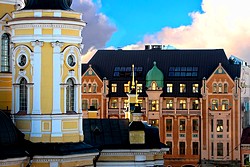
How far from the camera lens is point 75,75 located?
3744 cm

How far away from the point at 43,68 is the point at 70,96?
80.8 inches

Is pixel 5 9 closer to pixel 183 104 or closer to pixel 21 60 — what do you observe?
pixel 21 60

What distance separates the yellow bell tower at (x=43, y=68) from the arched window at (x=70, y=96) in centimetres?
35

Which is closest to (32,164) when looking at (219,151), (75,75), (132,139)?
(75,75)

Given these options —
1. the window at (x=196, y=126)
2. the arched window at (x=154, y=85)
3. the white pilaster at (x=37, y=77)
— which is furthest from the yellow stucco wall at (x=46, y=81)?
the arched window at (x=154, y=85)

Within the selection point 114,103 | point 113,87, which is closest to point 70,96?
point 114,103

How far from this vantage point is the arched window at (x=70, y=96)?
37281 mm

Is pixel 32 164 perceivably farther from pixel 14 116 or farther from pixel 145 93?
pixel 145 93

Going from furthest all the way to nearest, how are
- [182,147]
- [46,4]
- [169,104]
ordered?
1. [169,104]
2. [182,147]
3. [46,4]

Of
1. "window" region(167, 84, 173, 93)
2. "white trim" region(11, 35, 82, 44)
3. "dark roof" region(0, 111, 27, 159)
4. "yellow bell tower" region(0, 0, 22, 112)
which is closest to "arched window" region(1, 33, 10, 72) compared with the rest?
"yellow bell tower" region(0, 0, 22, 112)

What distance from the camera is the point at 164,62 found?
278 ft

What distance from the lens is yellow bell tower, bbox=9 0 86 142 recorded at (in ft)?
119

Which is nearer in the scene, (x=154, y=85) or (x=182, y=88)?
(x=182, y=88)

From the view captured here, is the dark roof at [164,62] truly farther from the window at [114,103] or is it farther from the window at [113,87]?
the window at [114,103]
